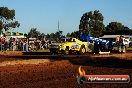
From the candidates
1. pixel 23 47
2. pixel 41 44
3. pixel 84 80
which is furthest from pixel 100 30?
pixel 84 80

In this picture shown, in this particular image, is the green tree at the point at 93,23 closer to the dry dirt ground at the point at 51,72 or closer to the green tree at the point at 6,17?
the green tree at the point at 6,17

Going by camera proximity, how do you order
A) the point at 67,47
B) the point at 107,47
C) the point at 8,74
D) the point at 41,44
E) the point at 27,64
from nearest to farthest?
the point at 8,74
the point at 27,64
the point at 67,47
the point at 107,47
the point at 41,44

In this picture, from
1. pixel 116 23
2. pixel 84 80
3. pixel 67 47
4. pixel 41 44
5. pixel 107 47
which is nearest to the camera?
pixel 84 80

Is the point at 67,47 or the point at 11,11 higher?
the point at 11,11

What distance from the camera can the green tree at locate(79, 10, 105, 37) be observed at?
312ft

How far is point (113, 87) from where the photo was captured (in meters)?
11.9

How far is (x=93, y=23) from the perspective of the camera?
317ft

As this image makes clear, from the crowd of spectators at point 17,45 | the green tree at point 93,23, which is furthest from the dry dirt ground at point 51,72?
the green tree at point 93,23

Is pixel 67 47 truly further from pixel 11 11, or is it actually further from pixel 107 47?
pixel 11 11

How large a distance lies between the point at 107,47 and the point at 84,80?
114ft

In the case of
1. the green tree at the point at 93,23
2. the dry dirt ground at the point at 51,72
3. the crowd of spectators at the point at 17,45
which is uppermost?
the green tree at the point at 93,23

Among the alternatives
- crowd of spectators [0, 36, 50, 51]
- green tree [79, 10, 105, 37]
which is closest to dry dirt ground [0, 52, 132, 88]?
crowd of spectators [0, 36, 50, 51]

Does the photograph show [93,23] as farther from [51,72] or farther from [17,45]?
[51,72]

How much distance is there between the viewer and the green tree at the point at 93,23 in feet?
312
